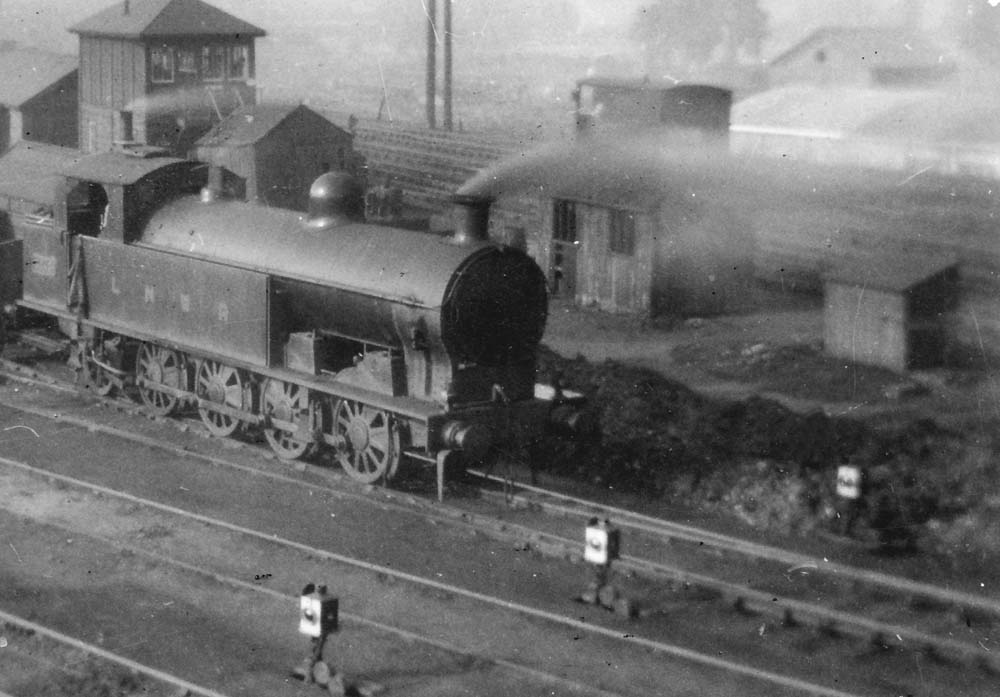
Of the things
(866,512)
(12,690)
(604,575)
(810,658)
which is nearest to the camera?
(12,690)

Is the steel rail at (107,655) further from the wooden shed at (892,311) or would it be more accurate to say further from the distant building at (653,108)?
the distant building at (653,108)

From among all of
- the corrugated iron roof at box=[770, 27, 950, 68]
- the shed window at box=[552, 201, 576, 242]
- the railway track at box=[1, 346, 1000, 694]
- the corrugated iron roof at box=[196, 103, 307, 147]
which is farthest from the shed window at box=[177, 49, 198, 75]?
the railway track at box=[1, 346, 1000, 694]

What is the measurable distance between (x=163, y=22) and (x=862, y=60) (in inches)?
873

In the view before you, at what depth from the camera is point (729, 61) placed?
158ft

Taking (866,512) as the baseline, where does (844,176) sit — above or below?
above

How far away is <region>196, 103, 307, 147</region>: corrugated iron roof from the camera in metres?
35.1

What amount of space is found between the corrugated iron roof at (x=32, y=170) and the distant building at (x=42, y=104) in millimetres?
18253

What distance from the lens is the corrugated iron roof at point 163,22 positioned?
37.6m

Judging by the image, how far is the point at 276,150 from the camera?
35375mm

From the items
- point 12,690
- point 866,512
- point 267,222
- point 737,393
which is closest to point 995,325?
point 737,393

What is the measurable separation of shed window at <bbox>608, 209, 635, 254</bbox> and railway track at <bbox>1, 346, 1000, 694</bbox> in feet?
36.0

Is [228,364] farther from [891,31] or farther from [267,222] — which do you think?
[891,31]

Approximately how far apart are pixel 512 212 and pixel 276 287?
1716 centimetres

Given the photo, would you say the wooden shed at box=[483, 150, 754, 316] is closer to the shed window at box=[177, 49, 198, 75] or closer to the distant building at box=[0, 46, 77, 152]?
the shed window at box=[177, 49, 198, 75]
